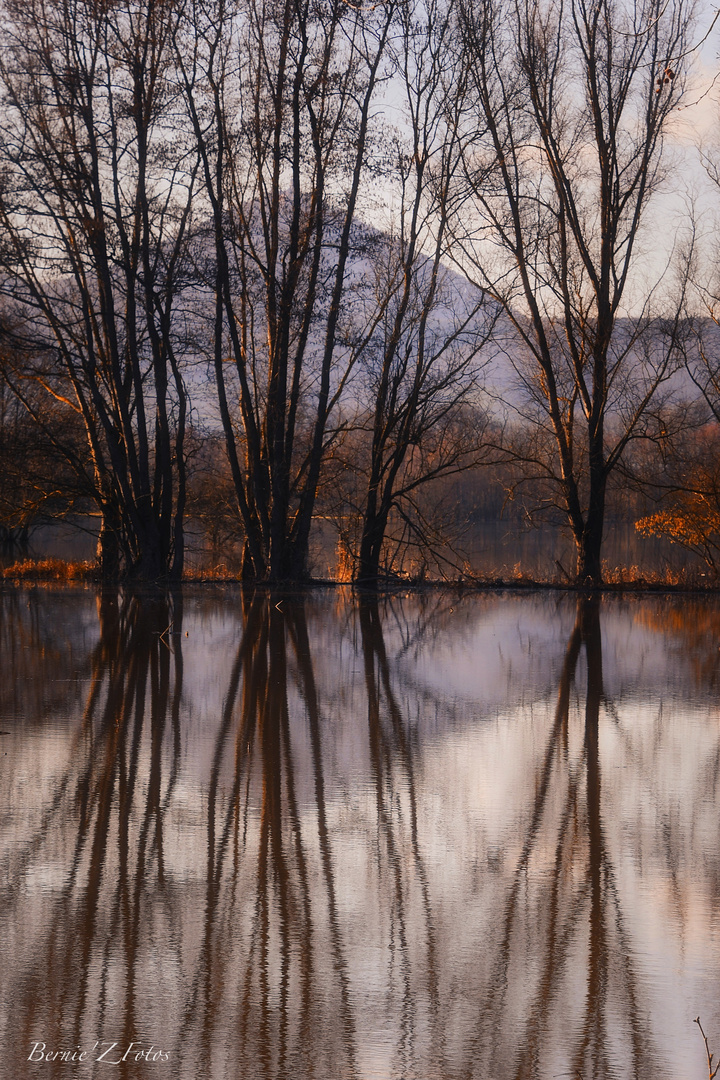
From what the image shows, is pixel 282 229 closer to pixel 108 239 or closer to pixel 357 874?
pixel 108 239

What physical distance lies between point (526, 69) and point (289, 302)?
597cm

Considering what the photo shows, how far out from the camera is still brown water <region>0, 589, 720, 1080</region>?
3.01m

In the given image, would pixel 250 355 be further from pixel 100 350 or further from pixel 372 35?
pixel 372 35

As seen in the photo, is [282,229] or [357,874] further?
[282,229]
